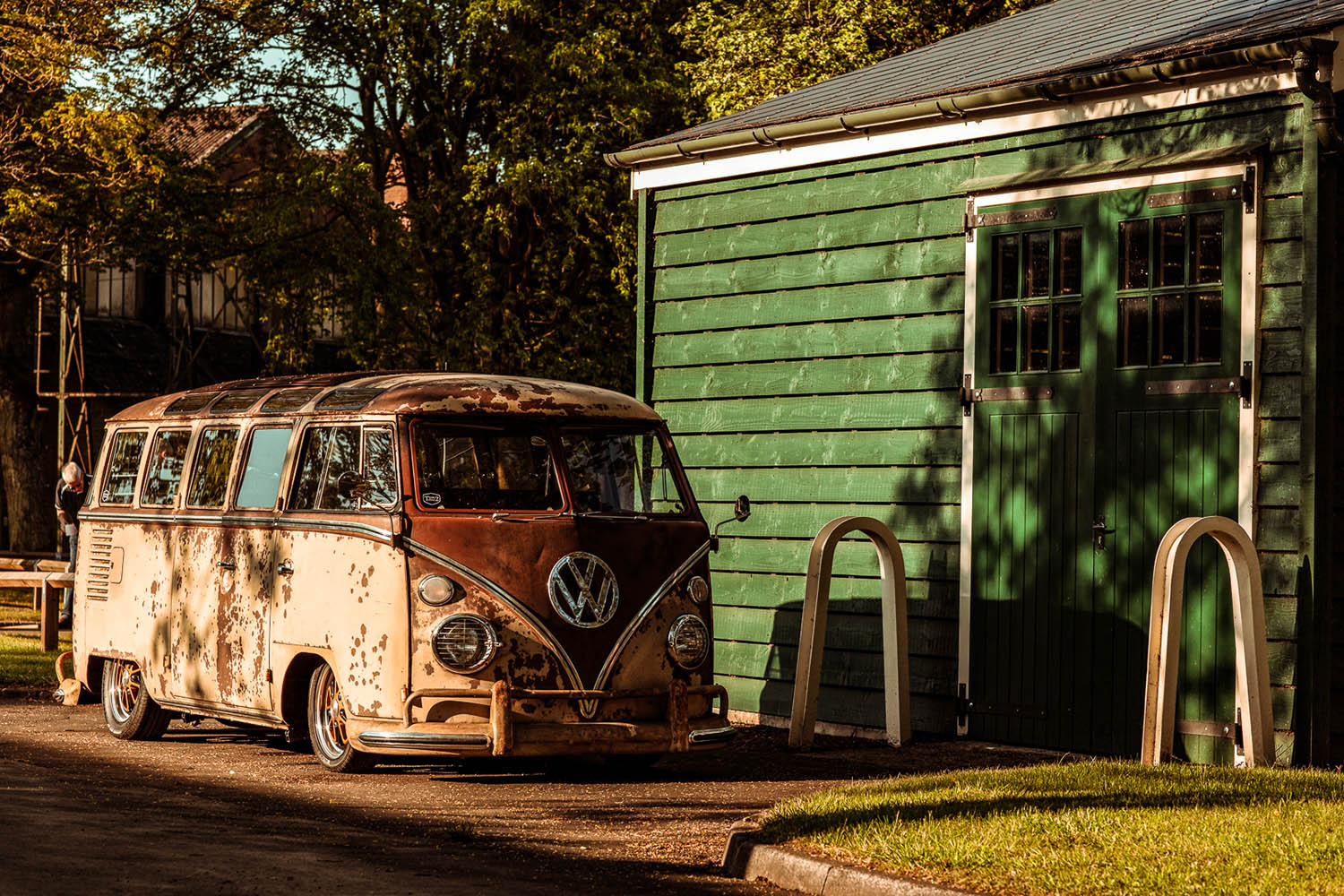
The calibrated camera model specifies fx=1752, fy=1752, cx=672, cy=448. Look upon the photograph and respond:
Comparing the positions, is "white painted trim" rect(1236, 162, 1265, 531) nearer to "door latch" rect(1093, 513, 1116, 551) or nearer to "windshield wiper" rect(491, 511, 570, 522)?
"door latch" rect(1093, 513, 1116, 551)

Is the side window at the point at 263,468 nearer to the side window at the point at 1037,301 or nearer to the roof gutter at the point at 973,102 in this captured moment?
the roof gutter at the point at 973,102

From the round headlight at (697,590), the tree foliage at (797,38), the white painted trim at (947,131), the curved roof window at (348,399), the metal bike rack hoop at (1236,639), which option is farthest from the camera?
the tree foliage at (797,38)

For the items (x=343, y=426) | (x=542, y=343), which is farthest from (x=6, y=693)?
(x=542, y=343)

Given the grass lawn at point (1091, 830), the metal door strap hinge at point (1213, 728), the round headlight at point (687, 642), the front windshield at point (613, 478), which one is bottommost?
the grass lawn at point (1091, 830)

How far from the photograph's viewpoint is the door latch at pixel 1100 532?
11234 mm

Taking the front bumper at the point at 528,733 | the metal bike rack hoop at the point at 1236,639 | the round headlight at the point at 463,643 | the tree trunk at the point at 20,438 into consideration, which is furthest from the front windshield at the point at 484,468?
the tree trunk at the point at 20,438

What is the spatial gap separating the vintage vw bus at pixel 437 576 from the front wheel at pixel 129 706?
0.30 meters

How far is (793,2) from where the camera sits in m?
26.3

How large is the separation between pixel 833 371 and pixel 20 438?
2077cm

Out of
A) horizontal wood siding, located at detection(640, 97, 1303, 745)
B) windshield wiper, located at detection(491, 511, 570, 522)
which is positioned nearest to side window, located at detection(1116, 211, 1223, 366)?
horizontal wood siding, located at detection(640, 97, 1303, 745)

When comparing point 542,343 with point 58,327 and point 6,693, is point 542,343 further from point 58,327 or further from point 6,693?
point 6,693

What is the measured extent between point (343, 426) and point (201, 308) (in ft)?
97.8

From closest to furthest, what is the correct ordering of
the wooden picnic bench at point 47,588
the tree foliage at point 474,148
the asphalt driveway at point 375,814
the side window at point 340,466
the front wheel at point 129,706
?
1. the asphalt driveway at point 375,814
2. the side window at point 340,466
3. the front wheel at point 129,706
4. the wooden picnic bench at point 47,588
5. the tree foliage at point 474,148

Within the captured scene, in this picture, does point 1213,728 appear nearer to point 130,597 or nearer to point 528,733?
point 528,733
